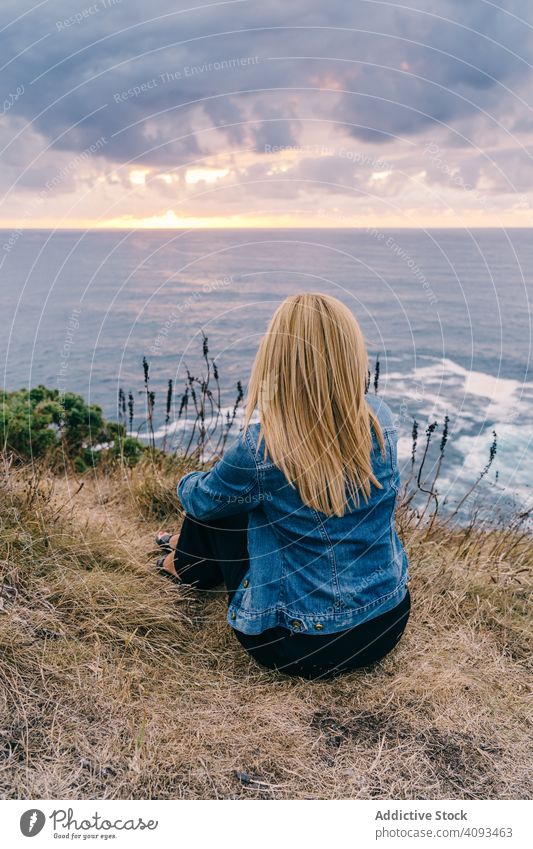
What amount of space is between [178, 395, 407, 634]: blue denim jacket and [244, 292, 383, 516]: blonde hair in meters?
0.11

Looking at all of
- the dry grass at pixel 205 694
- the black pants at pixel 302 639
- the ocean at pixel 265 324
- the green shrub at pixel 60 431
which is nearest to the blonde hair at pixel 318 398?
the black pants at pixel 302 639

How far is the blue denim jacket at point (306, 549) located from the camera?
2650 millimetres

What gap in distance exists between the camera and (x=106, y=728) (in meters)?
2.56

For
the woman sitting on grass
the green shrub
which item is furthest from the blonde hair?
the green shrub

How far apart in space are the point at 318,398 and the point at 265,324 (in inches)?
946

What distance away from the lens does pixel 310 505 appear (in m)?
2.60

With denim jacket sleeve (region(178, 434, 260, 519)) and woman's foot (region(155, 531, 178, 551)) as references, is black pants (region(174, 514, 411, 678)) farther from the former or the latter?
woman's foot (region(155, 531, 178, 551))

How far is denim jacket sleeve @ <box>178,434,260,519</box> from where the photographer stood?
253 centimetres
